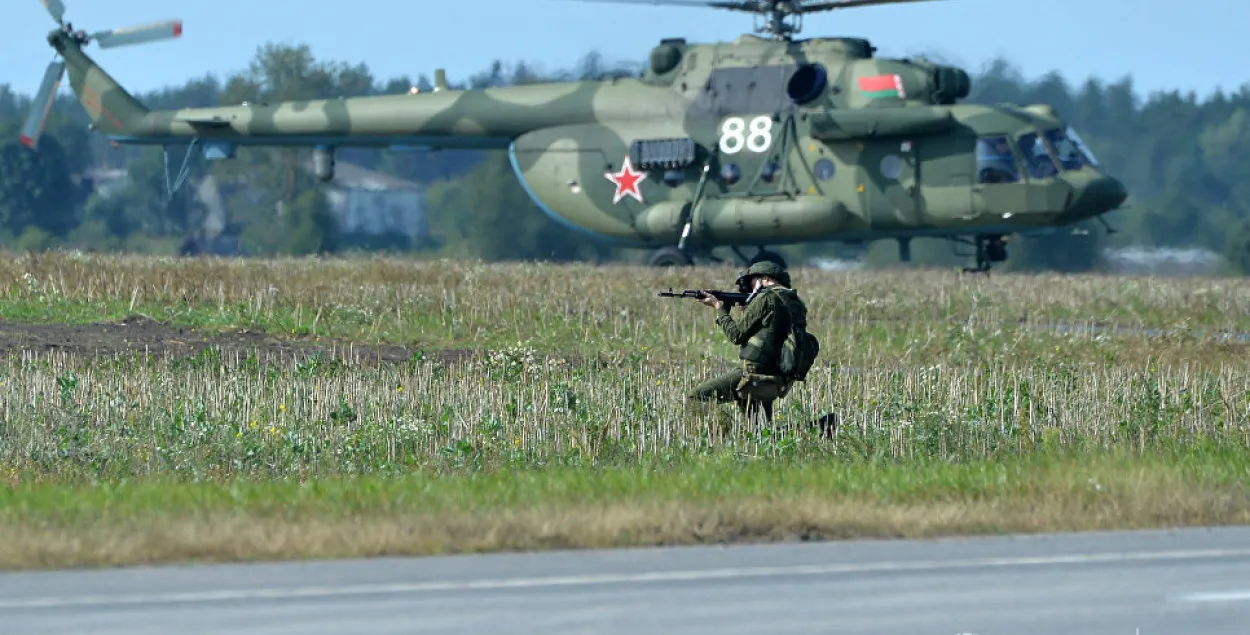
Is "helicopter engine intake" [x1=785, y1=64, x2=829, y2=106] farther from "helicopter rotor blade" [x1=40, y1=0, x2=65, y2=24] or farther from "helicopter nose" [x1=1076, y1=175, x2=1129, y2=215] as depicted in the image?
"helicopter rotor blade" [x1=40, y1=0, x2=65, y2=24]

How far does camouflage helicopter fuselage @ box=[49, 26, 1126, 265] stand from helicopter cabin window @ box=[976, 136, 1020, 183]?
2 centimetres

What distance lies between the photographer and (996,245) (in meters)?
34.2

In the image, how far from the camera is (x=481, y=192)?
163 ft

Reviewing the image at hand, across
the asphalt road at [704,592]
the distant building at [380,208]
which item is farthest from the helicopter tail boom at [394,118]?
the asphalt road at [704,592]

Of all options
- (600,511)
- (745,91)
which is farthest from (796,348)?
(745,91)

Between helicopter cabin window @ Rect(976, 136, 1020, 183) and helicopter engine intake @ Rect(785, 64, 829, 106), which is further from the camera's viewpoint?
helicopter engine intake @ Rect(785, 64, 829, 106)

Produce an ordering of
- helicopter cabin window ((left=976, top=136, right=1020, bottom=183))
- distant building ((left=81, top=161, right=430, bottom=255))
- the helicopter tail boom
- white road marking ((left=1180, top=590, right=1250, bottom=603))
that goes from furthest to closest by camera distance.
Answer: distant building ((left=81, top=161, right=430, bottom=255)) → the helicopter tail boom → helicopter cabin window ((left=976, top=136, right=1020, bottom=183)) → white road marking ((left=1180, top=590, right=1250, bottom=603))

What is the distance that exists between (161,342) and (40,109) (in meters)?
20.1

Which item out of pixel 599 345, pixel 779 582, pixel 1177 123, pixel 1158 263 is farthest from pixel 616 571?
pixel 1177 123

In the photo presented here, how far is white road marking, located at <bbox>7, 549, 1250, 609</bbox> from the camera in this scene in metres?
8.34

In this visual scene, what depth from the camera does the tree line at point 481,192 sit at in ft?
149

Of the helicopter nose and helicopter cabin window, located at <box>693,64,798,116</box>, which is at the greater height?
helicopter cabin window, located at <box>693,64,798,116</box>

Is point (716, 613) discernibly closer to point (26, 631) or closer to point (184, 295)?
point (26, 631)

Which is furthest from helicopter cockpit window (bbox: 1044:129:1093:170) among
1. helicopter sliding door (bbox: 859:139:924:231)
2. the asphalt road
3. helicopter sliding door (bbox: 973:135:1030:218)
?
the asphalt road
